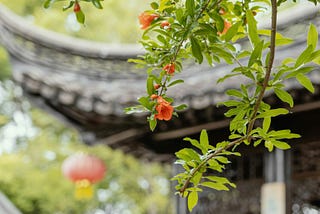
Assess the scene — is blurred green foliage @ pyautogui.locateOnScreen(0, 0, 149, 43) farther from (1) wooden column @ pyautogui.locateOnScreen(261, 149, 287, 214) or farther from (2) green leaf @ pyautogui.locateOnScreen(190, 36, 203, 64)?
(2) green leaf @ pyautogui.locateOnScreen(190, 36, 203, 64)

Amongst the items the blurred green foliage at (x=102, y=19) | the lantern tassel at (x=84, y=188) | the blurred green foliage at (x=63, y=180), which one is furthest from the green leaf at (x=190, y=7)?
the blurred green foliage at (x=102, y=19)

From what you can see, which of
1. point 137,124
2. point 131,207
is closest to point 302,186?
point 137,124

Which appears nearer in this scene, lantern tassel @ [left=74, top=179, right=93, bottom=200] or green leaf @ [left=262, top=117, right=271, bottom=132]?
green leaf @ [left=262, top=117, right=271, bottom=132]

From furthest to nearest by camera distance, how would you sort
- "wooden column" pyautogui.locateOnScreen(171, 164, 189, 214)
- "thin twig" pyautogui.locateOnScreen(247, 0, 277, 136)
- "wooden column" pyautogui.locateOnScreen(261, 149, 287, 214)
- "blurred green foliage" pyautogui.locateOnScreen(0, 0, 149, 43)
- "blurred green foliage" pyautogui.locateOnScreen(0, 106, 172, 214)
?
"blurred green foliage" pyautogui.locateOnScreen(0, 0, 149, 43) → "blurred green foliage" pyautogui.locateOnScreen(0, 106, 172, 214) → "wooden column" pyautogui.locateOnScreen(171, 164, 189, 214) → "wooden column" pyautogui.locateOnScreen(261, 149, 287, 214) → "thin twig" pyautogui.locateOnScreen(247, 0, 277, 136)

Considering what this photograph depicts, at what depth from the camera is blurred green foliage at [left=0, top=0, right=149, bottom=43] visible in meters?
9.88

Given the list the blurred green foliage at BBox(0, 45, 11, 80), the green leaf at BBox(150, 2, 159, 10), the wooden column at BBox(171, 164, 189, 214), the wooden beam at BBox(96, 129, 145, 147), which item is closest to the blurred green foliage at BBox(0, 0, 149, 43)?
the blurred green foliage at BBox(0, 45, 11, 80)

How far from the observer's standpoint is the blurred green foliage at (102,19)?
988 centimetres

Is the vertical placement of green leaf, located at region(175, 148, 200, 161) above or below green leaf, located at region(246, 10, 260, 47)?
below

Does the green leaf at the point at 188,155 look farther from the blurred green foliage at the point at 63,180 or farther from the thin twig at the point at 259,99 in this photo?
the blurred green foliage at the point at 63,180

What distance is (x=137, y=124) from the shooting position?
3.22 metres

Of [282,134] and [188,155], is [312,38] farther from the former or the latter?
[188,155]

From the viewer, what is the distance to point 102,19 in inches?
398

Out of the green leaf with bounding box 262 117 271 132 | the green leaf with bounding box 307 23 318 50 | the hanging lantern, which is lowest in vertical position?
Result: the green leaf with bounding box 262 117 271 132

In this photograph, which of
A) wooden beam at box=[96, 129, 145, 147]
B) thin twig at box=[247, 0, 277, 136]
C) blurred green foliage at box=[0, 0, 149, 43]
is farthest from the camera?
blurred green foliage at box=[0, 0, 149, 43]
